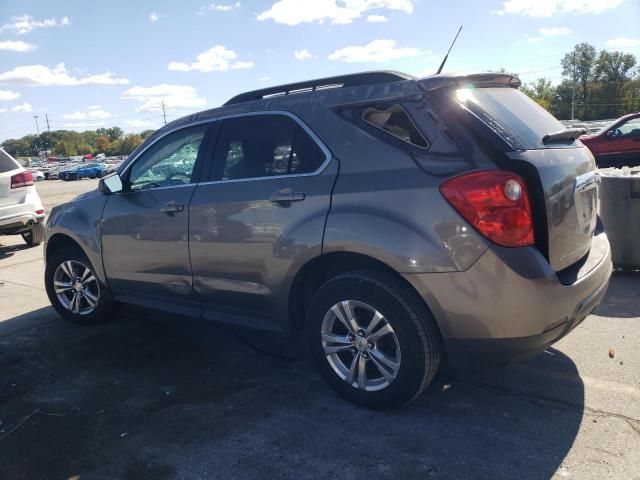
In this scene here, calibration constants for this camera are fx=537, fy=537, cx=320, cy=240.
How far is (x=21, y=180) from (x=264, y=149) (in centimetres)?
656

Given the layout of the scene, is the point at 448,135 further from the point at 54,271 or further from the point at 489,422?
the point at 54,271

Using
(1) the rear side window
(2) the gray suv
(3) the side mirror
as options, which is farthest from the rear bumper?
(3) the side mirror

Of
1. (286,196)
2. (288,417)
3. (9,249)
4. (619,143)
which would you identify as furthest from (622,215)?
(619,143)

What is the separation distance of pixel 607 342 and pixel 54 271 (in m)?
4.73

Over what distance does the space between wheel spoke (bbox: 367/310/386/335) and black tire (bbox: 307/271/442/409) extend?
33mm

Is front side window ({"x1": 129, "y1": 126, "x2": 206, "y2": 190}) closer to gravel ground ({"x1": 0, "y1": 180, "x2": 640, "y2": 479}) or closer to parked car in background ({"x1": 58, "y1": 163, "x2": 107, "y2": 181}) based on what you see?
Answer: gravel ground ({"x1": 0, "y1": 180, "x2": 640, "y2": 479})

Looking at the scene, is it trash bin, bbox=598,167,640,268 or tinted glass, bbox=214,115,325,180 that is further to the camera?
trash bin, bbox=598,167,640,268

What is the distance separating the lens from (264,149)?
3.51m

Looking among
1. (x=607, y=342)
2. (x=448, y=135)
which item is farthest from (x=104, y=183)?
(x=607, y=342)

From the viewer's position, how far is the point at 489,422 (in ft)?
9.61

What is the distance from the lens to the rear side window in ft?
9.38

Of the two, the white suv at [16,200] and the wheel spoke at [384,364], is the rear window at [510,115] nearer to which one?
the wheel spoke at [384,364]

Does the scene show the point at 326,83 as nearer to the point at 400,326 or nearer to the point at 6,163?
the point at 400,326

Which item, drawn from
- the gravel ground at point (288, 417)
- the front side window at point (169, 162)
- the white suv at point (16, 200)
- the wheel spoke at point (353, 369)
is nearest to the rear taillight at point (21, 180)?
the white suv at point (16, 200)
